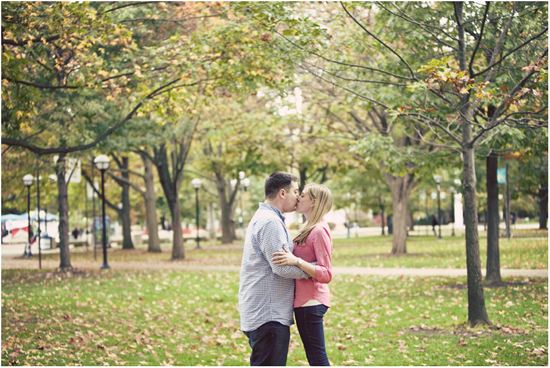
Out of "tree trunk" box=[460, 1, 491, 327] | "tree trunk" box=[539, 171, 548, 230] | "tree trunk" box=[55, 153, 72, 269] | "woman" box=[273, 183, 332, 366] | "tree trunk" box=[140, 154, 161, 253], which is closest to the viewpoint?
"woman" box=[273, 183, 332, 366]

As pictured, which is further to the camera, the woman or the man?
the woman

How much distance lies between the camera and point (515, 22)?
319 inches

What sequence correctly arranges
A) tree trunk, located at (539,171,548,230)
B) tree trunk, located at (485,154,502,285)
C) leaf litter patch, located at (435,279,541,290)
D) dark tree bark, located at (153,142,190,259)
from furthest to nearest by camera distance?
tree trunk, located at (539,171,548,230), dark tree bark, located at (153,142,190,259), leaf litter patch, located at (435,279,541,290), tree trunk, located at (485,154,502,285)

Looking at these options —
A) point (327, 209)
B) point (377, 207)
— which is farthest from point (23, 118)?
point (377, 207)

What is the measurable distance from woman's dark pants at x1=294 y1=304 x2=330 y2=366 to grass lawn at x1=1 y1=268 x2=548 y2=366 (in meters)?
2.85

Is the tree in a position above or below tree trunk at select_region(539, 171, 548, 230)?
above

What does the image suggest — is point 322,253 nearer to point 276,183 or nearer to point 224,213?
point 276,183

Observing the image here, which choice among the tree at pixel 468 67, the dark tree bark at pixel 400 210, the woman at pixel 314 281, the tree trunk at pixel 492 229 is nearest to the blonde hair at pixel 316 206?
the woman at pixel 314 281

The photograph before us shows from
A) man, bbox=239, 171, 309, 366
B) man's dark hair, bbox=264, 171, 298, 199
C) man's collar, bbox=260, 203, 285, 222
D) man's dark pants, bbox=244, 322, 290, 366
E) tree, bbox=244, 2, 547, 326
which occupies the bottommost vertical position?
man's dark pants, bbox=244, 322, 290, 366

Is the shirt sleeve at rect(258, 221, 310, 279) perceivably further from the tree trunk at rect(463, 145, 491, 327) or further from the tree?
the tree trunk at rect(463, 145, 491, 327)

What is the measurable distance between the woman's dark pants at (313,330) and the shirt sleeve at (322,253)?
0.89 ft

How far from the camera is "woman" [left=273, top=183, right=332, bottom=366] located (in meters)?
3.86

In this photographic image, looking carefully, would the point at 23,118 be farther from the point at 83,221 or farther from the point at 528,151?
the point at 83,221

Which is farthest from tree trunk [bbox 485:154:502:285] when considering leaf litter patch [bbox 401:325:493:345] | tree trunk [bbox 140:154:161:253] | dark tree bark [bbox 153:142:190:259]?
tree trunk [bbox 140:154:161:253]
